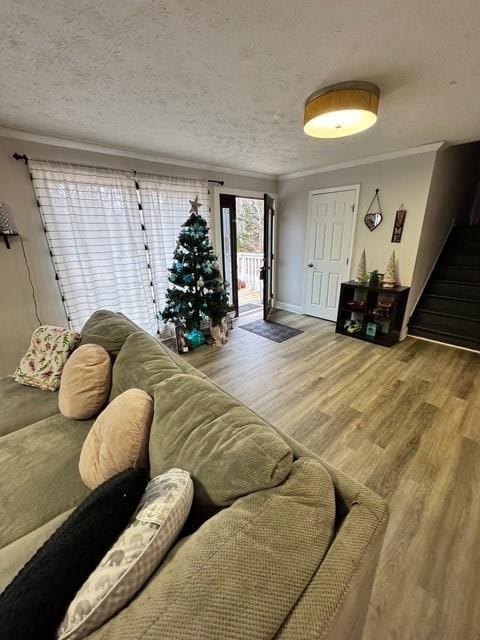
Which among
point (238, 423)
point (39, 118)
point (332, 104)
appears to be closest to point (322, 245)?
point (332, 104)

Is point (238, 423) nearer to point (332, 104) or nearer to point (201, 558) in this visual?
point (201, 558)

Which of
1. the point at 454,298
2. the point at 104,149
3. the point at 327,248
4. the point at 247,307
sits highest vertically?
the point at 104,149

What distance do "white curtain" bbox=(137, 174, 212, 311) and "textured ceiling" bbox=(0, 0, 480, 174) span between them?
0.74m

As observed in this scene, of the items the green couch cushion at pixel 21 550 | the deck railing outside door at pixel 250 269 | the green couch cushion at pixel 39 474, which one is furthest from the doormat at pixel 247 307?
the green couch cushion at pixel 21 550

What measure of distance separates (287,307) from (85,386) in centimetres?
404

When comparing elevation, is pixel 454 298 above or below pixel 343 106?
below

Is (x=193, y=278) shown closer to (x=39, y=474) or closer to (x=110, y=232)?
(x=110, y=232)

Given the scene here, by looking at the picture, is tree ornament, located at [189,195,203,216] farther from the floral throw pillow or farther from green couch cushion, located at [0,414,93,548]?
green couch cushion, located at [0,414,93,548]

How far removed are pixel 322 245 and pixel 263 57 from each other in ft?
10.1

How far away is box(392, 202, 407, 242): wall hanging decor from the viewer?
3283mm

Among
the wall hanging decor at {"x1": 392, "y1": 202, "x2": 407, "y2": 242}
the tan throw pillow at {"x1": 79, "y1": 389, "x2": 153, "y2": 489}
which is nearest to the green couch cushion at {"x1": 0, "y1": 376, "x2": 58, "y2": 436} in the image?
the tan throw pillow at {"x1": 79, "y1": 389, "x2": 153, "y2": 489}

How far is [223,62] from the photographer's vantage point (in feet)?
4.64

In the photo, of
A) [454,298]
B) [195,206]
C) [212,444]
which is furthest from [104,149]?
[454,298]

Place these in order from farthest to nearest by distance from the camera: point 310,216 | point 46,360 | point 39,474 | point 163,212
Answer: point 310,216 < point 163,212 < point 46,360 < point 39,474
